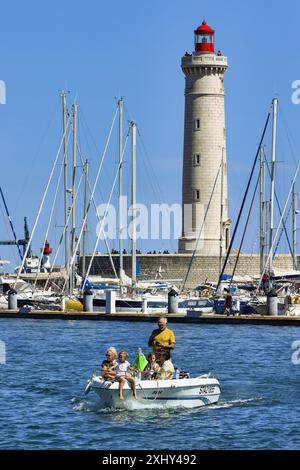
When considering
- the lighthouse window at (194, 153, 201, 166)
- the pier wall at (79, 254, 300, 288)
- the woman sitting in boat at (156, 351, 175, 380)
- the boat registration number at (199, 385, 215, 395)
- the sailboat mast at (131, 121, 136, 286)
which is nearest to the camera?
the woman sitting in boat at (156, 351, 175, 380)

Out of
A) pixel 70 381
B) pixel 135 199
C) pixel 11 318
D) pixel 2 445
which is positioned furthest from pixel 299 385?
pixel 135 199

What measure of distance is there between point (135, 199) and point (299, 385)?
32566 millimetres

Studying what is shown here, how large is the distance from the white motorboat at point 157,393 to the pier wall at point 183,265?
56254 mm

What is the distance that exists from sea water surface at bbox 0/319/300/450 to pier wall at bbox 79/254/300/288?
109 feet

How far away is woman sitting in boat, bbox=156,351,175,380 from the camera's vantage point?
3172 centimetres

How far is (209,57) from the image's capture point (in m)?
88.8

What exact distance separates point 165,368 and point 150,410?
0.97 metres

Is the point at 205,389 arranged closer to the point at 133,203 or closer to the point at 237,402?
the point at 237,402

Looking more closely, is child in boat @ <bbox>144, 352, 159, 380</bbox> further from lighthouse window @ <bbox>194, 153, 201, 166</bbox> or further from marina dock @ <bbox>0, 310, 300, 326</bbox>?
lighthouse window @ <bbox>194, 153, 201, 166</bbox>

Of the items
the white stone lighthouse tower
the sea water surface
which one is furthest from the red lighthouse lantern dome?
the sea water surface

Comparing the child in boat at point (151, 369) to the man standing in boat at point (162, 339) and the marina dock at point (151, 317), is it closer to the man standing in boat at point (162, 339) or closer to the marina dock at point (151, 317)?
the man standing in boat at point (162, 339)

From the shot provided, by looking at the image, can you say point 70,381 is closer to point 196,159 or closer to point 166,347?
point 166,347

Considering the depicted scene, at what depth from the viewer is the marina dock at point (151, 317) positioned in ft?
186

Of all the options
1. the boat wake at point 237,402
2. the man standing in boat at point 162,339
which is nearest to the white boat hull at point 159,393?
the boat wake at point 237,402
